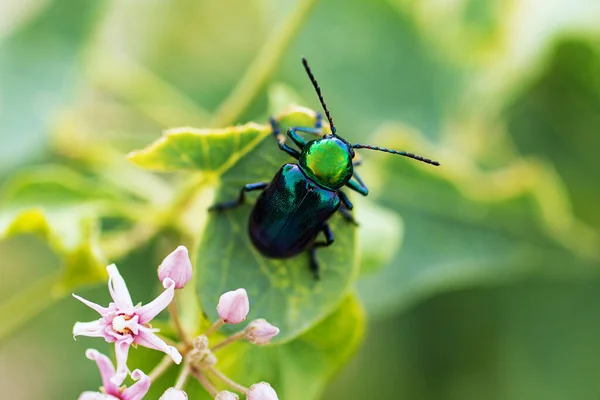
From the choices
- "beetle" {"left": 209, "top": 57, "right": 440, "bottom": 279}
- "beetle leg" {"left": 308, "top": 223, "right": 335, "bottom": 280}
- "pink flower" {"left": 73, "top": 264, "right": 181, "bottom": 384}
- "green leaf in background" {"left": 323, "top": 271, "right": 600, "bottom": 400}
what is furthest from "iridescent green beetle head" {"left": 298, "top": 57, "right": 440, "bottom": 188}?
"green leaf in background" {"left": 323, "top": 271, "right": 600, "bottom": 400}

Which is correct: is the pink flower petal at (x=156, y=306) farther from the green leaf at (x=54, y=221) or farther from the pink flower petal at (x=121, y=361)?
the green leaf at (x=54, y=221)

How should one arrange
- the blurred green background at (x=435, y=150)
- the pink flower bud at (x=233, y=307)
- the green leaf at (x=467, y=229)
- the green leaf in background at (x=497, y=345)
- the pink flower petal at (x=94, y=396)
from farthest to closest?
the green leaf in background at (x=497, y=345) → the blurred green background at (x=435, y=150) → the green leaf at (x=467, y=229) → the pink flower bud at (x=233, y=307) → the pink flower petal at (x=94, y=396)

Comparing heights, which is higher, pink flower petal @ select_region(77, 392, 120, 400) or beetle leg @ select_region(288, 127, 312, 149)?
beetle leg @ select_region(288, 127, 312, 149)

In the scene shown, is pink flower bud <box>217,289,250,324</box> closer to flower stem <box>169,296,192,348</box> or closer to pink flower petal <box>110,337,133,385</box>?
flower stem <box>169,296,192,348</box>

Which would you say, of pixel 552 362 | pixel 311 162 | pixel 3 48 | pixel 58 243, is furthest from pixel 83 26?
pixel 552 362

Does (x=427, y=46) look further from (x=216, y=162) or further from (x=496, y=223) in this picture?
(x=216, y=162)

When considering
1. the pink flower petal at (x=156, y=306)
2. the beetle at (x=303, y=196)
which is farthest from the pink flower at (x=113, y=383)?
the beetle at (x=303, y=196)

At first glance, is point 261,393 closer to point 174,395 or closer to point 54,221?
point 174,395
